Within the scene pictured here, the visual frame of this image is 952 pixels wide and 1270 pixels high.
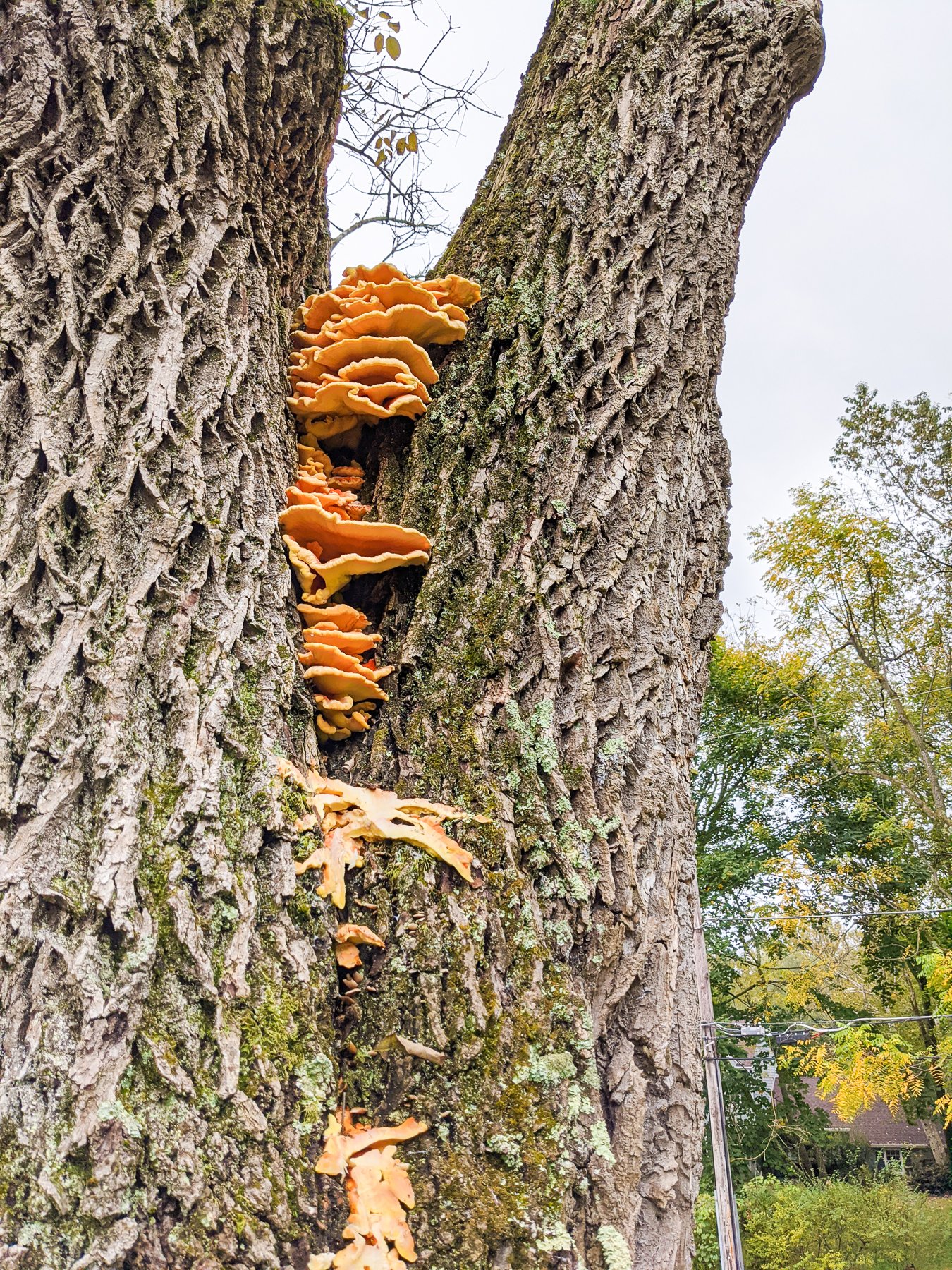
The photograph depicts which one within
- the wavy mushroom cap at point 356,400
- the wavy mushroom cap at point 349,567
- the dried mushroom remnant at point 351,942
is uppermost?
the wavy mushroom cap at point 356,400

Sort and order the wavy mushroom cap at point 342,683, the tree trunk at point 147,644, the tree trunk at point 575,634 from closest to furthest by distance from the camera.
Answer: the tree trunk at point 147,644, the tree trunk at point 575,634, the wavy mushroom cap at point 342,683

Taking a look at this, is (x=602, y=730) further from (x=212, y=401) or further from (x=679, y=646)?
(x=212, y=401)

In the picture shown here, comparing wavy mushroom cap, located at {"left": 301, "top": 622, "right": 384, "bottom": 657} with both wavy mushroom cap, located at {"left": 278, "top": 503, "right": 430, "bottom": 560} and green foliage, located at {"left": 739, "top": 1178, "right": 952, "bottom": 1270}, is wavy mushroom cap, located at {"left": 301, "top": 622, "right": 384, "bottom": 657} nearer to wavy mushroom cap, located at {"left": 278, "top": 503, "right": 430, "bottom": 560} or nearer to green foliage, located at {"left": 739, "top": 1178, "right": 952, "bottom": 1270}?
wavy mushroom cap, located at {"left": 278, "top": 503, "right": 430, "bottom": 560}

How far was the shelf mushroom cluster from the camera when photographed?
1.31 m

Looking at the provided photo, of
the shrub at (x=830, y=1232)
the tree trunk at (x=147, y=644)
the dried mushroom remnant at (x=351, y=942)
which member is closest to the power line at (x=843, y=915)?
the shrub at (x=830, y=1232)

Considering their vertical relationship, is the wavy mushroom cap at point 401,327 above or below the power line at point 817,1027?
above

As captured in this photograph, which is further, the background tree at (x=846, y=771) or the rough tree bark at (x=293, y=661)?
the background tree at (x=846, y=771)

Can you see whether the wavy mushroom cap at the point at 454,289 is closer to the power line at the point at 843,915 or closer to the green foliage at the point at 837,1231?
the power line at the point at 843,915

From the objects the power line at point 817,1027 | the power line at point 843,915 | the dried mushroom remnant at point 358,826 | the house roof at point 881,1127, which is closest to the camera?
the dried mushroom remnant at point 358,826

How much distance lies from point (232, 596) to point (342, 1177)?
0.78 m

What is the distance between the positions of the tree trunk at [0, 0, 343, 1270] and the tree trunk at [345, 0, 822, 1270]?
0.19 m

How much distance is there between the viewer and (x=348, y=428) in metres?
1.62

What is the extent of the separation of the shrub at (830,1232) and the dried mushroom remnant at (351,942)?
426 inches

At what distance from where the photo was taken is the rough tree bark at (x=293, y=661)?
0.90m
